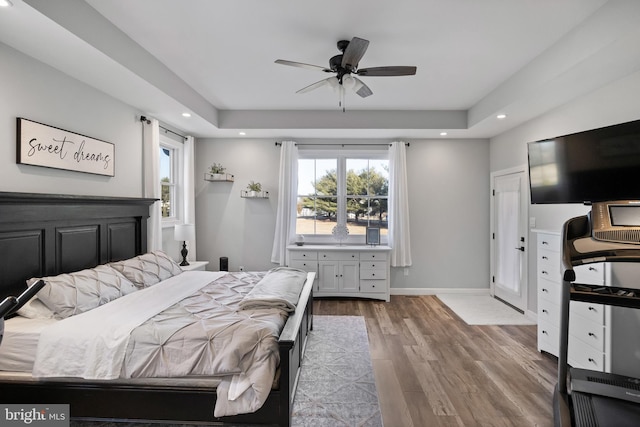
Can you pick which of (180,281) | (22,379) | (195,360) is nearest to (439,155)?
(180,281)

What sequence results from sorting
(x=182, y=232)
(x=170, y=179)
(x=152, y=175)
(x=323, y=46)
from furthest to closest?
Answer: (x=170, y=179) < (x=182, y=232) < (x=152, y=175) < (x=323, y=46)

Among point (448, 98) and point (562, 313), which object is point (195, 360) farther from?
point (448, 98)

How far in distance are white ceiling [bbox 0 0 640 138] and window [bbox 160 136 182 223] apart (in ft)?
2.52

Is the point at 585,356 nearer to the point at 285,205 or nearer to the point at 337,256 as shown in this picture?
the point at 337,256

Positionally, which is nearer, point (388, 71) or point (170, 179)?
point (388, 71)

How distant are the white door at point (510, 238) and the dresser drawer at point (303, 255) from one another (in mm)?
2792

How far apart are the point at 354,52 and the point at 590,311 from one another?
271 cm

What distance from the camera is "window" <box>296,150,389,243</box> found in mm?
5297

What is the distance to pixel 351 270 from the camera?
4.80 m

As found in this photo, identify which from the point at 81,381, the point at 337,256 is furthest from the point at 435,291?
the point at 81,381

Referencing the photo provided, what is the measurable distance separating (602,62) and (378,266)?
3321 millimetres

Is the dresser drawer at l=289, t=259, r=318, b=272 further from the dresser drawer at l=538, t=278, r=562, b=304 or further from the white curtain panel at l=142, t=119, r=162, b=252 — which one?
the dresser drawer at l=538, t=278, r=562, b=304

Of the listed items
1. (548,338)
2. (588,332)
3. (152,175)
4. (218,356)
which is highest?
(152,175)

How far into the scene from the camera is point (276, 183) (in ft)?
17.1
